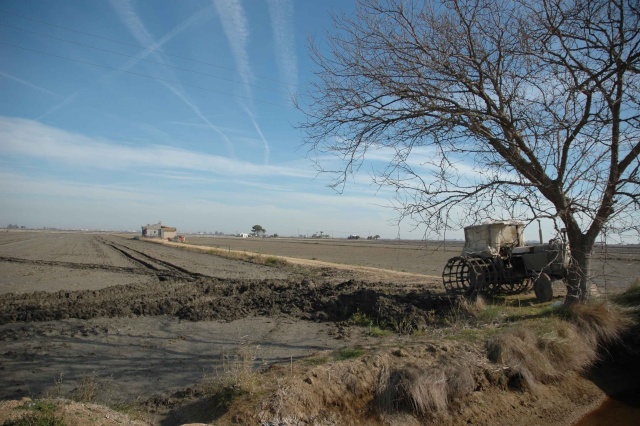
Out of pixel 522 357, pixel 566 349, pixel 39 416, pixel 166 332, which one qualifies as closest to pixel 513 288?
pixel 566 349

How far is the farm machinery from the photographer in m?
12.5

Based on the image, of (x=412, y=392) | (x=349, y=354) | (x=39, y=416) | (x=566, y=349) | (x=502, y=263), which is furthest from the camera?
(x=502, y=263)

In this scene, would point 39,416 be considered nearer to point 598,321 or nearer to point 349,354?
point 349,354

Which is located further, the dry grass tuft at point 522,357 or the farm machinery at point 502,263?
the farm machinery at point 502,263

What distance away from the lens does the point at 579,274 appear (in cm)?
930

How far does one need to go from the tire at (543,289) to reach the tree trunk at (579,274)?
213 cm

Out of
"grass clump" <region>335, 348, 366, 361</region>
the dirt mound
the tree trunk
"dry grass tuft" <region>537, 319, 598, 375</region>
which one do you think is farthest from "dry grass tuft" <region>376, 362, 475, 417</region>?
the tree trunk

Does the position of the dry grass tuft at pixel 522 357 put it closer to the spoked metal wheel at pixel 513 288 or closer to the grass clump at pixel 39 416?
the spoked metal wheel at pixel 513 288

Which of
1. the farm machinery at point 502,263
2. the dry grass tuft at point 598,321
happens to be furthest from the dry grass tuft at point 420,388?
the farm machinery at point 502,263

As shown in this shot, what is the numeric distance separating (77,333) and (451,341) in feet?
26.8

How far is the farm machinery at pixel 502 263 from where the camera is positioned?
1250 cm

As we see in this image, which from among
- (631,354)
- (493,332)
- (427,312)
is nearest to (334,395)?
(493,332)

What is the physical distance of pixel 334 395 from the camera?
6234mm

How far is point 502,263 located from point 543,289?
1.43 metres
